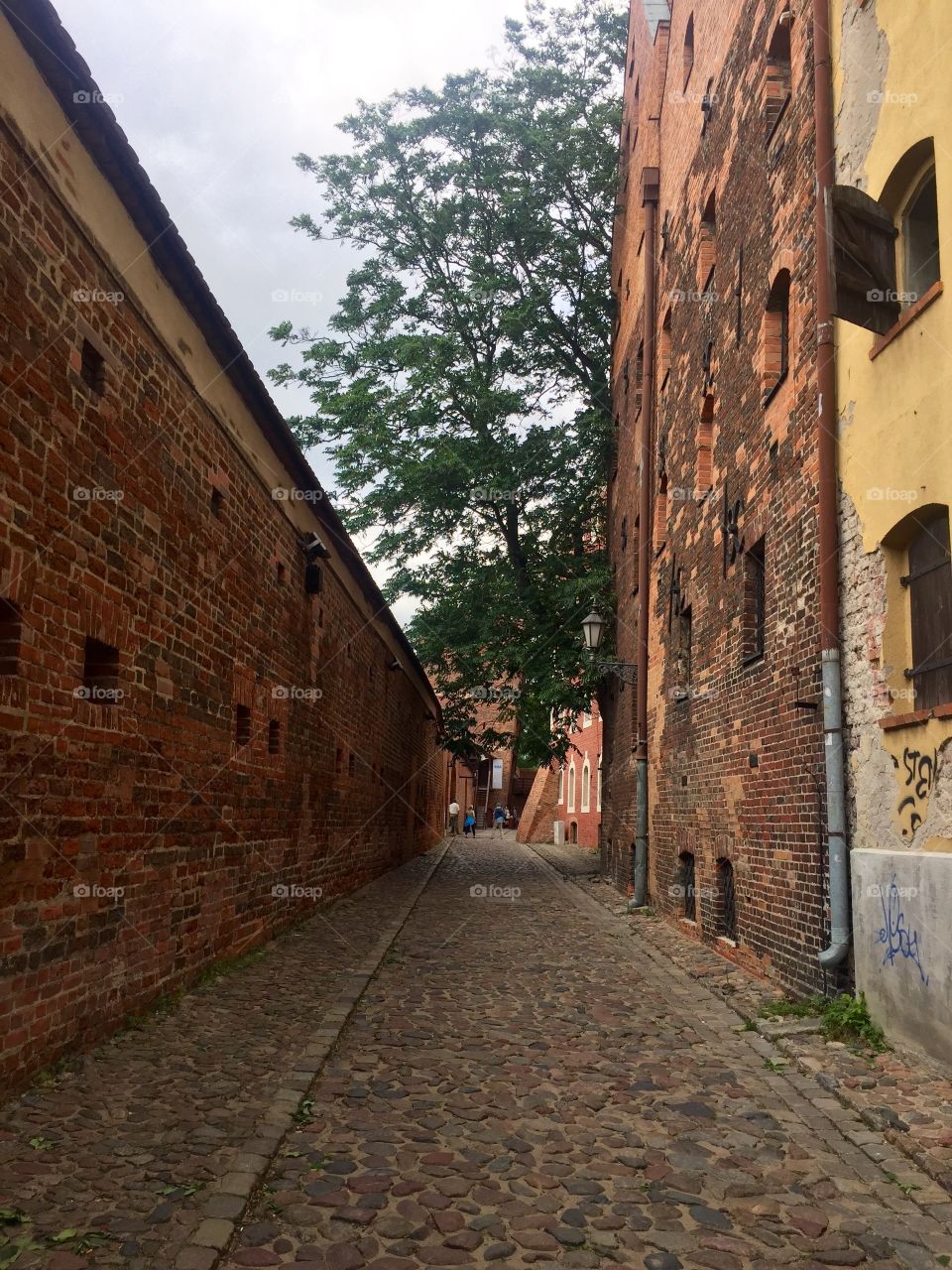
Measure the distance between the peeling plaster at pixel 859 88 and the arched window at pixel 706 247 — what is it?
14.9 feet

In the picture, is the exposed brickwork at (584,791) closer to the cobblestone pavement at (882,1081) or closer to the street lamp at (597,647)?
the street lamp at (597,647)

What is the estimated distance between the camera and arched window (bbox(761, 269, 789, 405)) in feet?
29.2

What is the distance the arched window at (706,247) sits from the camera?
12.0 metres

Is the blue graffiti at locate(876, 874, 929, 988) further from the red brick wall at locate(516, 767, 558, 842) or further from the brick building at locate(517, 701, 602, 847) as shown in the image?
the red brick wall at locate(516, 767, 558, 842)

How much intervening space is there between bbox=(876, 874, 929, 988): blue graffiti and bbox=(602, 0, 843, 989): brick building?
0.92 metres

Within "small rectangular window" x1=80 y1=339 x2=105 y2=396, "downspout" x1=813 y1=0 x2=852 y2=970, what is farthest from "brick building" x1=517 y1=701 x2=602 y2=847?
"small rectangular window" x1=80 y1=339 x2=105 y2=396

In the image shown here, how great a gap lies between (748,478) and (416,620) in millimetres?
12307

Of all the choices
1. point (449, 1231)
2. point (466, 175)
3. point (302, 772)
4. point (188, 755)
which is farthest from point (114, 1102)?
point (466, 175)

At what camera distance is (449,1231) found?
11.9 feet

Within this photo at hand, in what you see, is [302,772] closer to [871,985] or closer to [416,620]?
[871,985]

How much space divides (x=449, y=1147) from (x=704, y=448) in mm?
8883

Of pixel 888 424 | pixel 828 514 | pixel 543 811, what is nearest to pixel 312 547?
pixel 828 514

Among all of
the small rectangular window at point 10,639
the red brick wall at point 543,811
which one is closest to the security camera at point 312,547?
the small rectangular window at point 10,639

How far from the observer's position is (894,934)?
19.6ft
